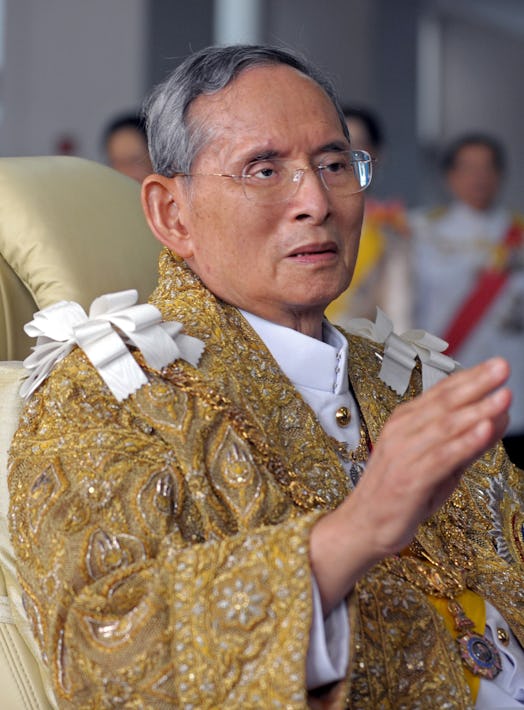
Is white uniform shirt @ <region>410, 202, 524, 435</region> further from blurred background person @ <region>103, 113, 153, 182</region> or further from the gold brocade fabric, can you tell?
the gold brocade fabric

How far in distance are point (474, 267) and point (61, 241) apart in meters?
3.70

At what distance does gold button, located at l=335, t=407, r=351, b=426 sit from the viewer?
155cm

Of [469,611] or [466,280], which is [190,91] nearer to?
[469,611]

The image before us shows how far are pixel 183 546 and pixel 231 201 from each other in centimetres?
47

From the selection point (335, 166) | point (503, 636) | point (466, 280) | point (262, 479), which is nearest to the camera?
point (262, 479)

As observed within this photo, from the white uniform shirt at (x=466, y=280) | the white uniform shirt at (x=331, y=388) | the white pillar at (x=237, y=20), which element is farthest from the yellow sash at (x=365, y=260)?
the white uniform shirt at (x=331, y=388)

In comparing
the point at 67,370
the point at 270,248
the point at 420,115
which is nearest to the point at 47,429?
the point at 67,370

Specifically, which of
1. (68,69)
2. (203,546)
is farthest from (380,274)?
(203,546)

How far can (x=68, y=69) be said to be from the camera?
6.38 metres

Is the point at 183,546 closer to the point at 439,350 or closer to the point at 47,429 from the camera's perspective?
the point at 47,429

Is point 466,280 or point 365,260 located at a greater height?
point 365,260

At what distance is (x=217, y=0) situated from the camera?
707cm

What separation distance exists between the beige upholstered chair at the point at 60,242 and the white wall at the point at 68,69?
460 cm

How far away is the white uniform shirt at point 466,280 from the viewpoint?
5133mm
